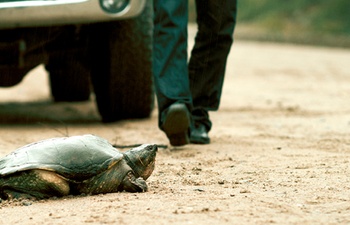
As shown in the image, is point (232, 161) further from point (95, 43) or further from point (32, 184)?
point (95, 43)

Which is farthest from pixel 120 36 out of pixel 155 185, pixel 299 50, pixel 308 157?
pixel 299 50

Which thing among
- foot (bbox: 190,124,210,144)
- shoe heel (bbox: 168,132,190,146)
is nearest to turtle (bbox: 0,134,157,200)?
shoe heel (bbox: 168,132,190,146)

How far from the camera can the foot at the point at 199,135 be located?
4707 millimetres

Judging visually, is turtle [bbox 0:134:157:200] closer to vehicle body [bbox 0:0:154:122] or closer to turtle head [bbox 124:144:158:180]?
turtle head [bbox 124:144:158:180]

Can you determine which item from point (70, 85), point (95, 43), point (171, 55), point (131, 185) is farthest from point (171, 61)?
point (70, 85)

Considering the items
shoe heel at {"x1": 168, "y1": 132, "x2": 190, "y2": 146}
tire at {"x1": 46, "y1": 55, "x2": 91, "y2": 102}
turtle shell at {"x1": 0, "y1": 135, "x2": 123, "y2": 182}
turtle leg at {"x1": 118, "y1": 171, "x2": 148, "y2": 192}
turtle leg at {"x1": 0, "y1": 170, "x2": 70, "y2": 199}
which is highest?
turtle shell at {"x1": 0, "y1": 135, "x2": 123, "y2": 182}

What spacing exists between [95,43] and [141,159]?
2322 mm

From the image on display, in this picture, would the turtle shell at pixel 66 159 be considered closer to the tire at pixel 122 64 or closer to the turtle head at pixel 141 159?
the turtle head at pixel 141 159

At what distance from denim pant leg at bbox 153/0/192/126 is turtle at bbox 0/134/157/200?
3.85 ft

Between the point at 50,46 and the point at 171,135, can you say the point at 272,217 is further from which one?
the point at 50,46

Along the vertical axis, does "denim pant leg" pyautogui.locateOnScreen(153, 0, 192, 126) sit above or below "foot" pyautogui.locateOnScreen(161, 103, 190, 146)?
above

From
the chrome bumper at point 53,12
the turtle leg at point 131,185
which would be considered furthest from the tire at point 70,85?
the turtle leg at point 131,185

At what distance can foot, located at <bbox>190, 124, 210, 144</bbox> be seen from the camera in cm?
471

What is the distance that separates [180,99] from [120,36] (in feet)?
3.55
